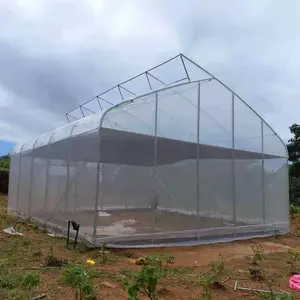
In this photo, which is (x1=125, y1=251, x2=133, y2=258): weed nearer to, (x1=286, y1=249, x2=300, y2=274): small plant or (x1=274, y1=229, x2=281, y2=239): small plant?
(x1=286, y1=249, x2=300, y2=274): small plant

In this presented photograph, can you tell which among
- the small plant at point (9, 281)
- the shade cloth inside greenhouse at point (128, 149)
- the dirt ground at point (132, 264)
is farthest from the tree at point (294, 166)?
the small plant at point (9, 281)

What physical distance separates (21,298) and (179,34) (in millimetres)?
6617

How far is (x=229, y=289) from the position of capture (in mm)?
4461

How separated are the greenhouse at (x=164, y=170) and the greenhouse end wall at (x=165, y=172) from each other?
0.02 metres

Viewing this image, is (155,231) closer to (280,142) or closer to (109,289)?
(109,289)

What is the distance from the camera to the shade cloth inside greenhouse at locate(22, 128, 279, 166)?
728cm

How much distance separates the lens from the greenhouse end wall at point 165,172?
7.36 metres

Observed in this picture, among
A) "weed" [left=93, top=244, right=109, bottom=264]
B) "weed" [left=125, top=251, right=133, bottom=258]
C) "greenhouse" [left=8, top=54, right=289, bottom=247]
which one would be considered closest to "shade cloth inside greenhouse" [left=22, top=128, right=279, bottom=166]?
"greenhouse" [left=8, top=54, right=289, bottom=247]

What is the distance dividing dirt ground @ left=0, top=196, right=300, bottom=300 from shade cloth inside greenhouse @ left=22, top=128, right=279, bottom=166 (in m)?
1.96

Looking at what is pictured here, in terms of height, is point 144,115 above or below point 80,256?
above

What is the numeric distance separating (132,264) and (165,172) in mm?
2685

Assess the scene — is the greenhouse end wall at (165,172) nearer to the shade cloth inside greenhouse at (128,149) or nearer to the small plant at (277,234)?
the shade cloth inside greenhouse at (128,149)

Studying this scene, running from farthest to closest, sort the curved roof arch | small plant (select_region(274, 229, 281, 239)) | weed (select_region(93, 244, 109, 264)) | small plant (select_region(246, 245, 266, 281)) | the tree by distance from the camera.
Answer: the tree, small plant (select_region(274, 229, 281, 239)), the curved roof arch, weed (select_region(93, 244, 109, 264)), small plant (select_region(246, 245, 266, 281))

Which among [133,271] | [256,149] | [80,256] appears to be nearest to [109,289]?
[133,271]
